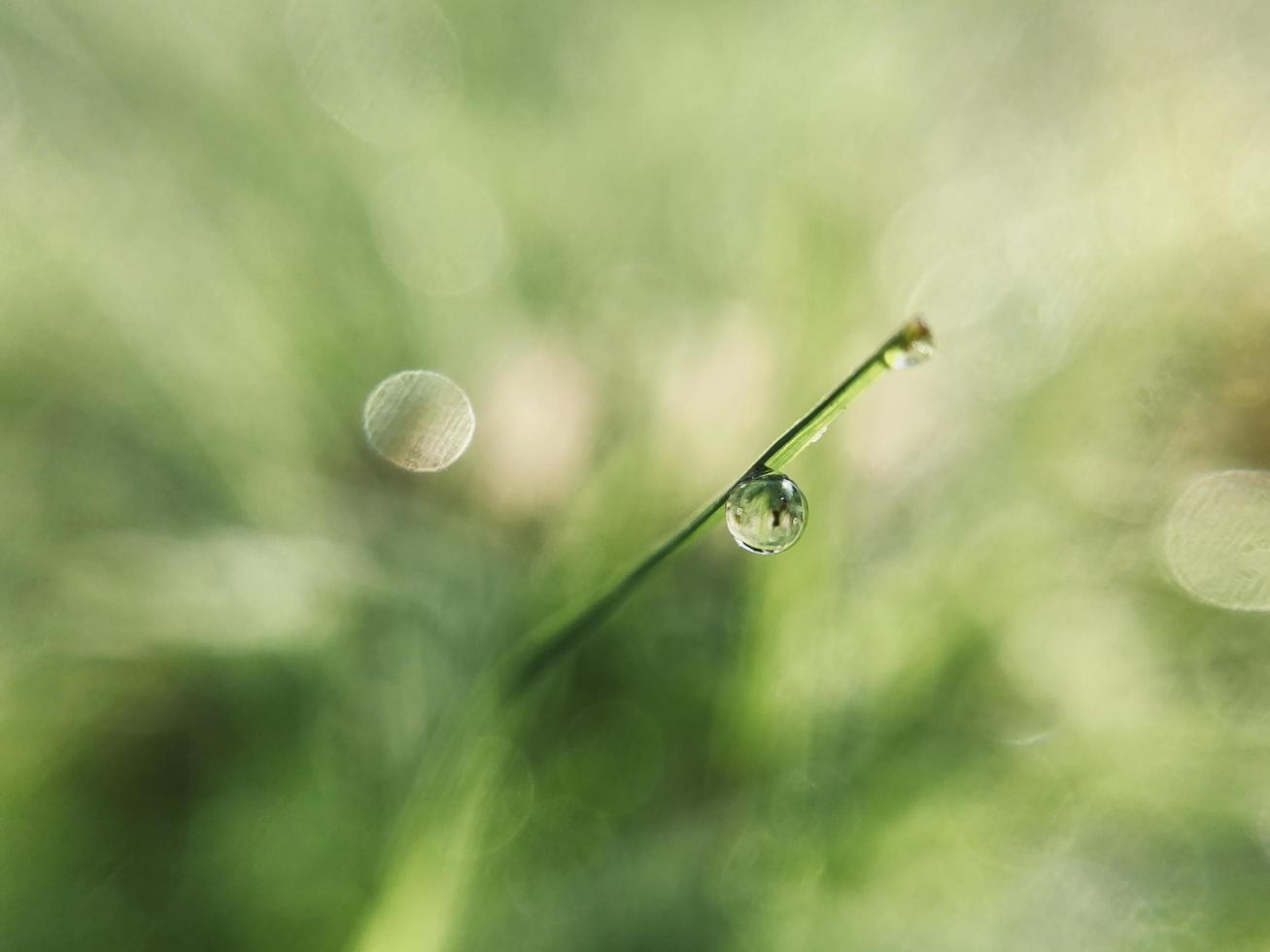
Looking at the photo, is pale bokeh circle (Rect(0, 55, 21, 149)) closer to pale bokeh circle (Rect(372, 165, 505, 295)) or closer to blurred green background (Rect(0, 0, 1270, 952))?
blurred green background (Rect(0, 0, 1270, 952))

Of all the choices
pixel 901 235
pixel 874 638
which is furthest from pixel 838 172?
pixel 874 638

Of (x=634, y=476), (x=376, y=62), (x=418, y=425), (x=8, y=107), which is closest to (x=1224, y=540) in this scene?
(x=634, y=476)

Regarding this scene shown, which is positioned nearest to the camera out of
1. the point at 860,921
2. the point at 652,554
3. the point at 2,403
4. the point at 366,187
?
the point at 652,554

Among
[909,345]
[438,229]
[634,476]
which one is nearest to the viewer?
[909,345]

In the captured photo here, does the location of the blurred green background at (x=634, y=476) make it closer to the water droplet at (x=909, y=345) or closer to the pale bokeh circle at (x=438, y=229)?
the pale bokeh circle at (x=438, y=229)

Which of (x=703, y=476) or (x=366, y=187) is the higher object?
(x=366, y=187)

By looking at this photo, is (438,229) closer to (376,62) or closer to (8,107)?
(376,62)

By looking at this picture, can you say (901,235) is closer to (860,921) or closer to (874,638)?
(874,638)

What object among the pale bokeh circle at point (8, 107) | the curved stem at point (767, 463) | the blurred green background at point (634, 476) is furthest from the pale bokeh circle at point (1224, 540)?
the pale bokeh circle at point (8, 107)
